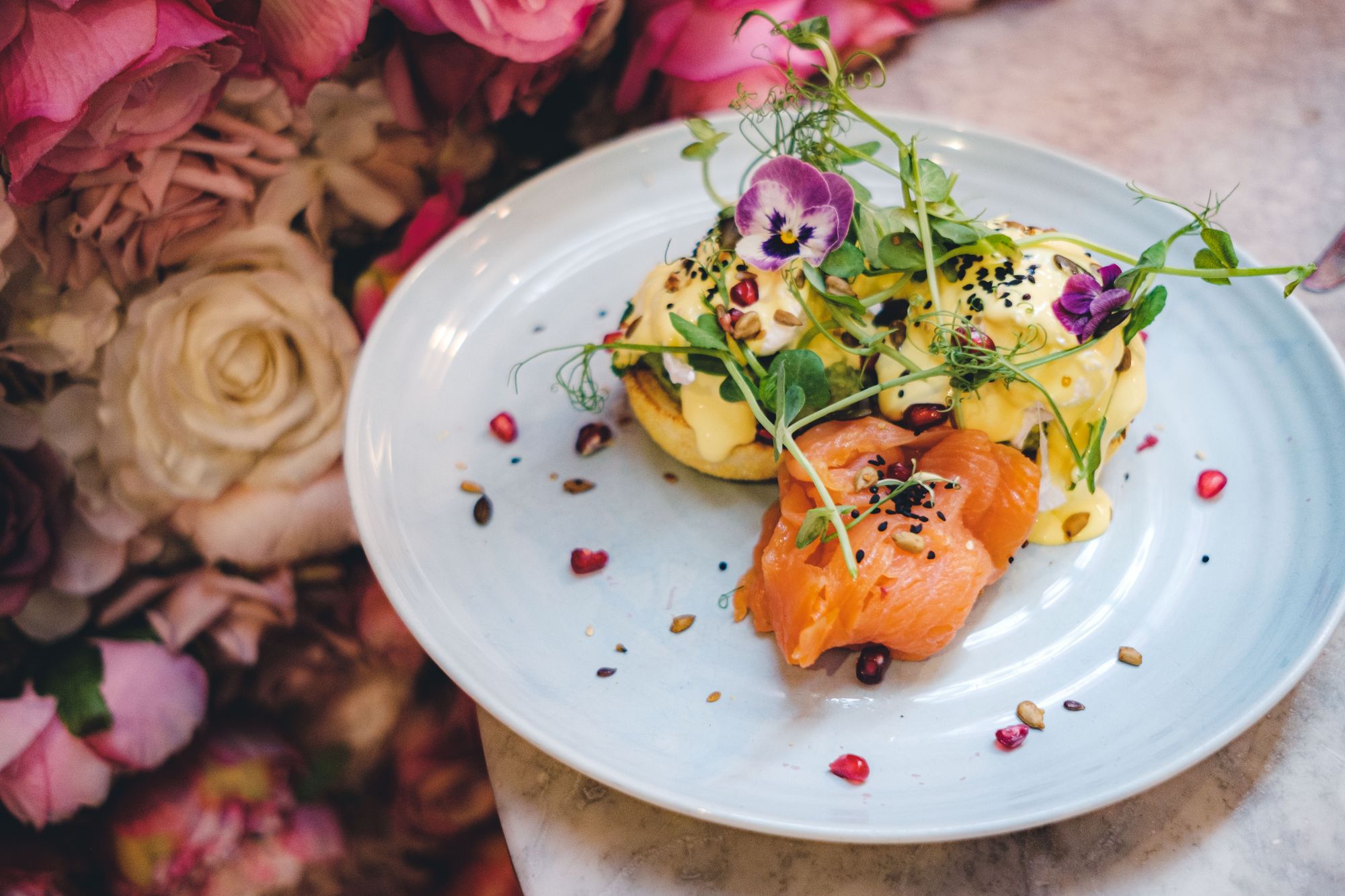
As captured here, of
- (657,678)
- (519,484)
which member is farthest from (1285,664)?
(519,484)

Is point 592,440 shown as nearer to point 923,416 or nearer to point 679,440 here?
point 679,440

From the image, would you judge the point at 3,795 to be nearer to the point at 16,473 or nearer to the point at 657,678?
the point at 16,473

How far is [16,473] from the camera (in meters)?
2.02

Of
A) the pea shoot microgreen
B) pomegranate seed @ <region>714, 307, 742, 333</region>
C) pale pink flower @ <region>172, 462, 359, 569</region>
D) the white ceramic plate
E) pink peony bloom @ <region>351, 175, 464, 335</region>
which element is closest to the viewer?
the white ceramic plate

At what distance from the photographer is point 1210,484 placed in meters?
1.92

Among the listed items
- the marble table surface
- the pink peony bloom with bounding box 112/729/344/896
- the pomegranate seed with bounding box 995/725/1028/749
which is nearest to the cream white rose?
the pink peony bloom with bounding box 112/729/344/896

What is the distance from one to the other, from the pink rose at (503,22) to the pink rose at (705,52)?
0.33 metres

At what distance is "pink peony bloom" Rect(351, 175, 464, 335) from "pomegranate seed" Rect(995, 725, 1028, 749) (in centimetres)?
175

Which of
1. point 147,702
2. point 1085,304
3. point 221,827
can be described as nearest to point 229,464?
point 147,702

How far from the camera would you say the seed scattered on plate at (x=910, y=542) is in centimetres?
169

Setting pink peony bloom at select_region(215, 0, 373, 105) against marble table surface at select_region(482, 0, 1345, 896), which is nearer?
marble table surface at select_region(482, 0, 1345, 896)

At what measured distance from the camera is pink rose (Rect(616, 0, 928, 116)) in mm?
2475

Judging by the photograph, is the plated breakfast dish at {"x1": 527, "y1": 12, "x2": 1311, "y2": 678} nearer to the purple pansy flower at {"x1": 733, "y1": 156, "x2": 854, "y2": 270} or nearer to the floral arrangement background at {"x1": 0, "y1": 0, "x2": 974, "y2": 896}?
the purple pansy flower at {"x1": 733, "y1": 156, "x2": 854, "y2": 270}

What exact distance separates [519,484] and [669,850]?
0.84 m
